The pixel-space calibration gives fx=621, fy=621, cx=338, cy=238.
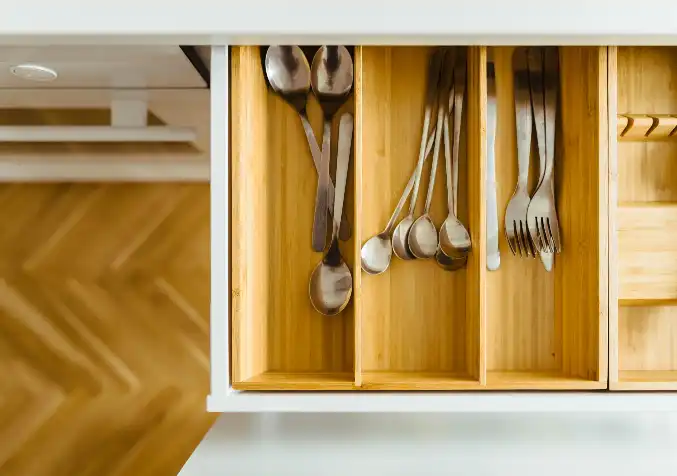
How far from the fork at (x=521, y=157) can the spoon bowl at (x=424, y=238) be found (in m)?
0.12

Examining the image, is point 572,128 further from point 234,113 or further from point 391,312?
point 234,113

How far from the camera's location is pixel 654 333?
3.22ft

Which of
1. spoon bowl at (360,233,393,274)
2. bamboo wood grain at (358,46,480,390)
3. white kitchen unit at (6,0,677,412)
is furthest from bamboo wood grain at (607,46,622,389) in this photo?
spoon bowl at (360,233,393,274)

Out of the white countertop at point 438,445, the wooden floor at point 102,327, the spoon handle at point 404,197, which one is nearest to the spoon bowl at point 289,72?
the spoon handle at point 404,197

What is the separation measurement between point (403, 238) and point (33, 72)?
2.00ft

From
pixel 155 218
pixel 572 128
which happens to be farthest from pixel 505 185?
pixel 155 218

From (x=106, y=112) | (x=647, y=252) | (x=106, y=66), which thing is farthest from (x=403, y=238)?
(x=106, y=112)

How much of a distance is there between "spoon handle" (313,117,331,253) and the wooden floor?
0.73 metres

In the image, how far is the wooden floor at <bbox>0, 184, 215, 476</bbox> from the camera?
63.6 inches

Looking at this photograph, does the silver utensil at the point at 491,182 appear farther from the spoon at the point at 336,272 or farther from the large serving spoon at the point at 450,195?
the spoon at the point at 336,272

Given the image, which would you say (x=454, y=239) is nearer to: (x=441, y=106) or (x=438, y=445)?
(x=441, y=106)

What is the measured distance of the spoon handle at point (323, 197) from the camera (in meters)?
0.96

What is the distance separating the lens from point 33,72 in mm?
922

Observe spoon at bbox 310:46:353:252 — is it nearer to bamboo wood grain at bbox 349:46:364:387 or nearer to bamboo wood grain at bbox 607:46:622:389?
bamboo wood grain at bbox 349:46:364:387
